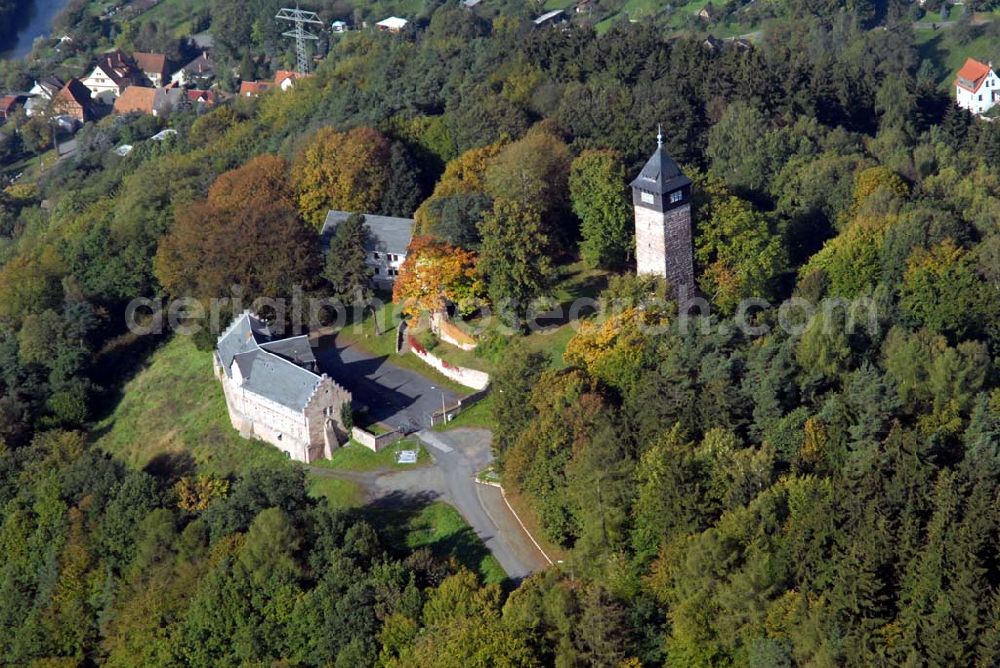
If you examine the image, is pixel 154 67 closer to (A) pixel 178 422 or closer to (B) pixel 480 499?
Answer: (A) pixel 178 422

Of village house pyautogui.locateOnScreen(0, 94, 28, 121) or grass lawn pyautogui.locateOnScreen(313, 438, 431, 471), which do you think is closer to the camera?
grass lawn pyautogui.locateOnScreen(313, 438, 431, 471)

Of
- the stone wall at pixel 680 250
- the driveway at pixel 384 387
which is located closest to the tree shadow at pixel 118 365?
the driveway at pixel 384 387

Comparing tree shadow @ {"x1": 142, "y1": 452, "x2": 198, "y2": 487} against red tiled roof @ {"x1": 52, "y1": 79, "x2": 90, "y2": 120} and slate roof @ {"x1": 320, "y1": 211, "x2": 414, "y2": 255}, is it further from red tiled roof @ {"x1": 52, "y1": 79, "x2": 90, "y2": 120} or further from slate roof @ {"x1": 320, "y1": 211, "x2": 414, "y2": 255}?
red tiled roof @ {"x1": 52, "y1": 79, "x2": 90, "y2": 120}

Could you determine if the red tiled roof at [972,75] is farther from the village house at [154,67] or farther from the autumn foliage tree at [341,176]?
the village house at [154,67]

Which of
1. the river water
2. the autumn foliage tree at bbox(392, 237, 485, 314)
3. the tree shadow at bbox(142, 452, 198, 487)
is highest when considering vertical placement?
the autumn foliage tree at bbox(392, 237, 485, 314)

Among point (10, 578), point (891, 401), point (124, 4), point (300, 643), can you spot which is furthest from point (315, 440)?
point (124, 4)

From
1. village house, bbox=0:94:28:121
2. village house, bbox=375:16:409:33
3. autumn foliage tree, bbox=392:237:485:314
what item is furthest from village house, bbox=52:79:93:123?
autumn foliage tree, bbox=392:237:485:314

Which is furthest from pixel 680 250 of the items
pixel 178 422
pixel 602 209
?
pixel 178 422
